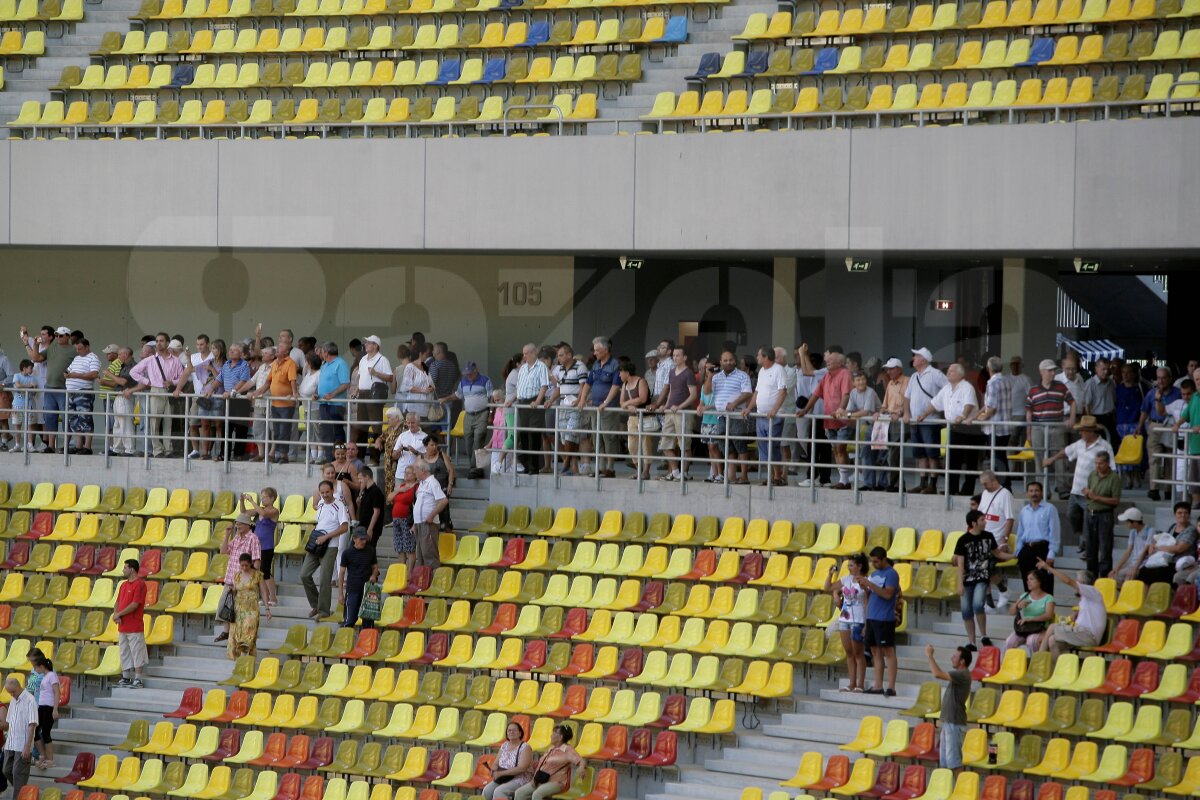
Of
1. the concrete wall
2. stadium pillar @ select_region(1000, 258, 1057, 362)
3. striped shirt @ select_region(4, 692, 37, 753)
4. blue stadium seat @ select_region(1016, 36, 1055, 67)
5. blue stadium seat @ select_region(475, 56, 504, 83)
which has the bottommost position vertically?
striped shirt @ select_region(4, 692, 37, 753)

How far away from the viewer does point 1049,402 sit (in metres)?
15.6

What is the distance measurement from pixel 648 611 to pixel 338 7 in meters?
11.6

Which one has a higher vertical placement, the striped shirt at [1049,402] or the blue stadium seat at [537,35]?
the blue stadium seat at [537,35]

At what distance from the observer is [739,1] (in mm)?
21734

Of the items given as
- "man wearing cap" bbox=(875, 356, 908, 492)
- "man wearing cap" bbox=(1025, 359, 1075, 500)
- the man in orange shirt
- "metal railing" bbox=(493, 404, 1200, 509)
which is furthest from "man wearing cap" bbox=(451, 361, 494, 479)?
"man wearing cap" bbox=(1025, 359, 1075, 500)

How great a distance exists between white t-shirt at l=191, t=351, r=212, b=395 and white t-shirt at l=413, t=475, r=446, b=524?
3.91 m

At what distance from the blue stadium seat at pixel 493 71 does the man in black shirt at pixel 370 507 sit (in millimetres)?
7490

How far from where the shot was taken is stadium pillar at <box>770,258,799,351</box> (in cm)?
2117

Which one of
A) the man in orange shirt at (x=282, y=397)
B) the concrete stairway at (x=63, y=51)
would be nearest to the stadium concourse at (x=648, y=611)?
the man in orange shirt at (x=282, y=397)

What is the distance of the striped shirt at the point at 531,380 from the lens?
59.2 ft

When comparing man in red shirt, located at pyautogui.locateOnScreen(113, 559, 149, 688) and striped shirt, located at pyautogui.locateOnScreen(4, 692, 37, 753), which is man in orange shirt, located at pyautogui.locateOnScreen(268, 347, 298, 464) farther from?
striped shirt, located at pyautogui.locateOnScreen(4, 692, 37, 753)

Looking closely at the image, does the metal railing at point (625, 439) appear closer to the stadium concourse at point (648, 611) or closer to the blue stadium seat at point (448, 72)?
the stadium concourse at point (648, 611)

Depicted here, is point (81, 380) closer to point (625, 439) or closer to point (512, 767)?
point (625, 439)

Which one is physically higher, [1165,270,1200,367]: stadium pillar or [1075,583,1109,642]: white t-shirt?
[1165,270,1200,367]: stadium pillar
